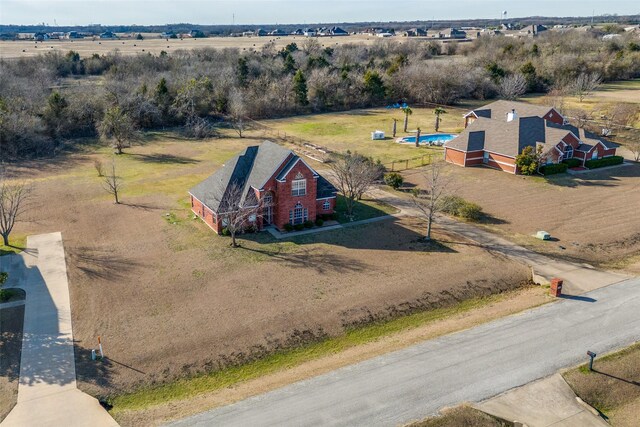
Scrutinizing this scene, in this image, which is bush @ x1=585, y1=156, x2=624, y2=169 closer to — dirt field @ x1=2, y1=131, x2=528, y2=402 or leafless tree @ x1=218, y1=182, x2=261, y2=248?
dirt field @ x1=2, y1=131, x2=528, y2=402

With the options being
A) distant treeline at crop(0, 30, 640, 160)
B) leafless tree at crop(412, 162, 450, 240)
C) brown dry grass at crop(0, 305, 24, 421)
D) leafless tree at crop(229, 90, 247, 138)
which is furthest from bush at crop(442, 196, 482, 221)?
distant treeline at crop(0, 30, 640, 160)

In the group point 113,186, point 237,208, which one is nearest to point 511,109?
point 237,208

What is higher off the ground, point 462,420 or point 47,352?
point 47,352

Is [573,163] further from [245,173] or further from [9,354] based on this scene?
[9,354]

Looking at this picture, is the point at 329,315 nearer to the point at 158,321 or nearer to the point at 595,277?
the point at 158,321

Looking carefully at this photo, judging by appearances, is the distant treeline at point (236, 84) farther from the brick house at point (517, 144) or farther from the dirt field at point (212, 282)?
the brick house at point (517, 144)
